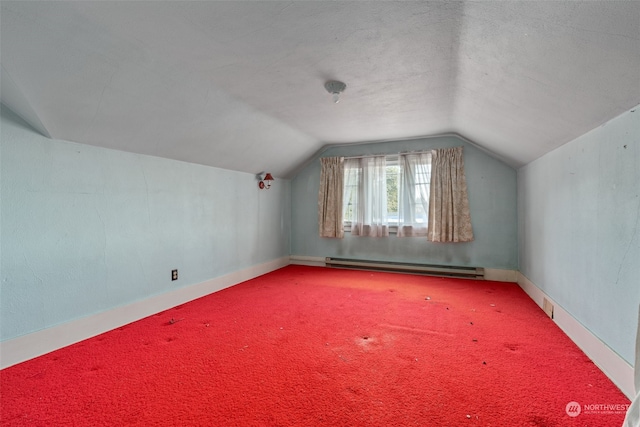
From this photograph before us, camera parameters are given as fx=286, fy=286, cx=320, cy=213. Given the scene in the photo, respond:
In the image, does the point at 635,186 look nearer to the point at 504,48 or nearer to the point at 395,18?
the point at 504,48

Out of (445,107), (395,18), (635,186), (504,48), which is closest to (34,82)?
(395,18)

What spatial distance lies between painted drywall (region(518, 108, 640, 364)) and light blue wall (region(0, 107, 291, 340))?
3.71 meters

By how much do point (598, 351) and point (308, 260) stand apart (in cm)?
398

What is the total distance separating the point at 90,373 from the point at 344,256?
3.76 m

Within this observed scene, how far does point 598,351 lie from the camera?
191 cm

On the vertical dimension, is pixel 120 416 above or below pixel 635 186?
below

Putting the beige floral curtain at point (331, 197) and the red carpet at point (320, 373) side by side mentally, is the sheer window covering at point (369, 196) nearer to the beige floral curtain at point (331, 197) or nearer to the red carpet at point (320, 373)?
the beige floral curtain at point (331, 197)

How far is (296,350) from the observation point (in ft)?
7.09

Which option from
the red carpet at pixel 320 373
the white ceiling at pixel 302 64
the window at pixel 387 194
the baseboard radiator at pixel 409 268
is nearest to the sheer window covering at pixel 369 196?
the window at pixel 387 194

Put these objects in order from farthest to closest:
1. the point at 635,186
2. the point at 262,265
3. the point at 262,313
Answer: the point at 262,265 → the point at 262,313 → the point at 635,186

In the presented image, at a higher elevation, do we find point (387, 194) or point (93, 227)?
point (387, 194)

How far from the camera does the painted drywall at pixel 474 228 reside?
13.7 ft

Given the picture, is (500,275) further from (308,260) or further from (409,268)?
(308,260)

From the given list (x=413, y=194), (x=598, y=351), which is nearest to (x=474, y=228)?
(x=413, y=194)
